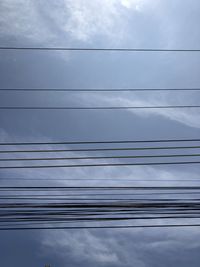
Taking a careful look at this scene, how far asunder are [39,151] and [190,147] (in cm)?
533

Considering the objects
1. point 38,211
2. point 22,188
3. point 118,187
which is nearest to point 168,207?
point 118,187

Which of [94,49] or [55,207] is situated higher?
[94,49]

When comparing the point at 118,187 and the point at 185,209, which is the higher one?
the point at 118,187

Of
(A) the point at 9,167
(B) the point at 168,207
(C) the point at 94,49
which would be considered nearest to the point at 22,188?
(A) the point at 9,167

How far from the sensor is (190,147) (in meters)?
10.5

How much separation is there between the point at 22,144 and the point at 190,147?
5.98 metres

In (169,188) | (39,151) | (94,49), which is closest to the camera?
(39,151)

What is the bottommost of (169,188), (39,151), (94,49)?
(169,188)

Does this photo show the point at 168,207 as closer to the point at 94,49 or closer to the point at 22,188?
the point at 22,188

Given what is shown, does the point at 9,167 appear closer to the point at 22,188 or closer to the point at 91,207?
the point at 22,188

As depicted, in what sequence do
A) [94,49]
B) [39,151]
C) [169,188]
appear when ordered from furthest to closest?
[94,49] < [169,188] < [39,151]

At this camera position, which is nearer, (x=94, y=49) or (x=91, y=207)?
(x=91, y=207)

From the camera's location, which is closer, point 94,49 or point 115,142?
point 115,142

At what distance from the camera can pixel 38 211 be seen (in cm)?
1019
